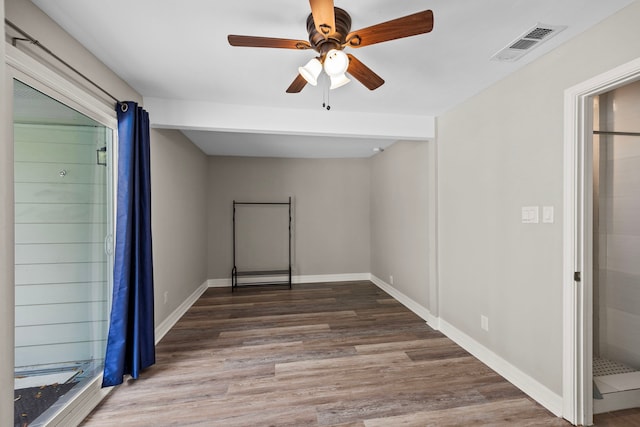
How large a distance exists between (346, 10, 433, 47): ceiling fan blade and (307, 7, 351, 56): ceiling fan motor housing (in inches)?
3.3

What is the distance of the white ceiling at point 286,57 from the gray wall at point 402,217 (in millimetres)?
661

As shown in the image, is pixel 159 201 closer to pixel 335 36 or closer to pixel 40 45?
pixel 40 45

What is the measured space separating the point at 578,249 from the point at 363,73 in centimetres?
170

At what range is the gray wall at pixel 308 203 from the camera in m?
4.95

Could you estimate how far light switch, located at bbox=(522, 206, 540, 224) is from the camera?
1.97 m

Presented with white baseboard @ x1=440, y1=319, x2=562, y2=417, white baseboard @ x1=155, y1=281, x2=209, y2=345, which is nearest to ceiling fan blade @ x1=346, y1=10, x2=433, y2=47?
white baseboard @ x1=440, y1=319, x2=562, y2=417

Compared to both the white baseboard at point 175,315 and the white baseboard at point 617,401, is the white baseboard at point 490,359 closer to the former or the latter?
the white baseboard at point 175,315

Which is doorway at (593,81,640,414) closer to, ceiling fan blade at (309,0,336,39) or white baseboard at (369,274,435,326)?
white baseboard at (369,274,435,326)

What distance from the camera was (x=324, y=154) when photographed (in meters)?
4.90

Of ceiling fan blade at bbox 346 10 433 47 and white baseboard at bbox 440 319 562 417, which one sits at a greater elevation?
ceiling fan blade at bbox 346 10 433 47

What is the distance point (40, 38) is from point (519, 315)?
3517 mm

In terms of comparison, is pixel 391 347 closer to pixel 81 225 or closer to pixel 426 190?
pixel 426 190

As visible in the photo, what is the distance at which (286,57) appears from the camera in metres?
1.92

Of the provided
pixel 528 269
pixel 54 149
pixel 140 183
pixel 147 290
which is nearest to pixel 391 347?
pixel 528 269
